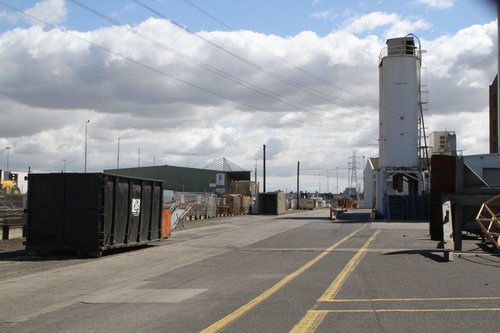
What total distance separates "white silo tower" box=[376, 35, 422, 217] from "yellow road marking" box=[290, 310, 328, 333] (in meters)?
43.3

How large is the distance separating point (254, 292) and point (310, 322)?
284 centimetres

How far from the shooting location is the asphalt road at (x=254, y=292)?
25.5ft

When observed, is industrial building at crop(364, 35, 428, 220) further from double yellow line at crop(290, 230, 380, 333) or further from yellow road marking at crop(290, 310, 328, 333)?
yellow road marking at crop(290, 310, 328, 333)

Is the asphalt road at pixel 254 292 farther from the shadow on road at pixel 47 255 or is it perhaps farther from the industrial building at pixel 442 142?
the industrial building at pixel 442 142

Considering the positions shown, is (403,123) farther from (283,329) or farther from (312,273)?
(283,329)

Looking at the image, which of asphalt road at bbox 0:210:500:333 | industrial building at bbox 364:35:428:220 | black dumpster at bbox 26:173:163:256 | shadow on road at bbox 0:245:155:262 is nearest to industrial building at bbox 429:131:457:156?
industrial building at bbox 364:35:428:220

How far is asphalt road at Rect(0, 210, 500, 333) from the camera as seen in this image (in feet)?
25.5

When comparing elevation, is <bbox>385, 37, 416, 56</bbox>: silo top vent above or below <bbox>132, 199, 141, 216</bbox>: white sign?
above

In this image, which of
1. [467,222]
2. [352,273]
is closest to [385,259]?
[352,273]

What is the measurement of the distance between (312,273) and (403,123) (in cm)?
4069

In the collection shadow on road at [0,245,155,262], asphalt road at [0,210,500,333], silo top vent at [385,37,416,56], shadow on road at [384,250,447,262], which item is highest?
silo top vent at [385,37,416,56]

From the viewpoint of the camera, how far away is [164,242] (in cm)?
2388

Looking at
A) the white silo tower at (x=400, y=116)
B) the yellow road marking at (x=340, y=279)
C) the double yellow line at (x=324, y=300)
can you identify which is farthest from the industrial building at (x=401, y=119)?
the double yellow line at (x=324, y=300)

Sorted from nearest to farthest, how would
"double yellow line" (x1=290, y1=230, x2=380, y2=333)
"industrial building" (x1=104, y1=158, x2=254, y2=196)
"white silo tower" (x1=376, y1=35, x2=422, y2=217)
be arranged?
"double yellow line" (x1=290, y1=230, x2=380, y2=333) → "white silo tower" (x1=376, y1=35, x2=422, y2=217) → "industrial building" (x1=104, y1=158, x2=254, y2=196)
